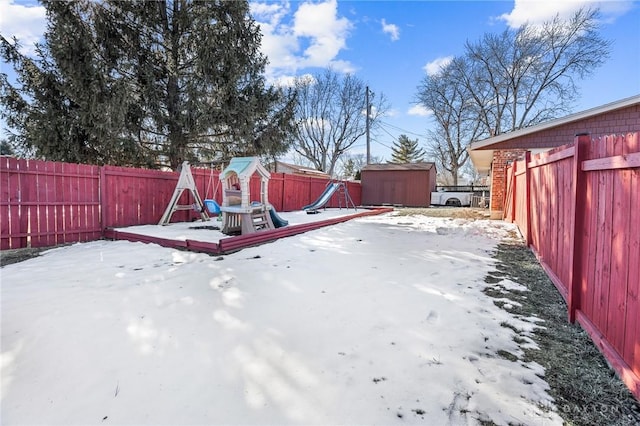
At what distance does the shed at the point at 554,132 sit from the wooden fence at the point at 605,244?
6.57 metres

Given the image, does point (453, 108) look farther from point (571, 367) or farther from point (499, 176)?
point (571, 367)

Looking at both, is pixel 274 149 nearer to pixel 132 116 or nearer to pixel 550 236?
pixel 132 116

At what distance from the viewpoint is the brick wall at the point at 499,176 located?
31.1 feet

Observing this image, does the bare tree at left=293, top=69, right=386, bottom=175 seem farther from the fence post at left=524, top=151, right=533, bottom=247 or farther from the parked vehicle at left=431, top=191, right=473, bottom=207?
the fence post at left=524, top=151, right=533, bottom=247

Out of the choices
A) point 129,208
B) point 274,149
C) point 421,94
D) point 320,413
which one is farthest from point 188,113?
point 421,94

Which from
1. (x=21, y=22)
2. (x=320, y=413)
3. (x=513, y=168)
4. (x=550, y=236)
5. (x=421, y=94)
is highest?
(x=421, y=94)

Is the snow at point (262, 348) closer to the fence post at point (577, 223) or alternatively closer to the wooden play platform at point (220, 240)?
the fence post at point (577, 223)

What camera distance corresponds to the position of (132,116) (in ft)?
30.0

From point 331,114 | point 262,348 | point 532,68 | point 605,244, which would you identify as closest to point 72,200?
point 262,348

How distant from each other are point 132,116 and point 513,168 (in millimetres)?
10686

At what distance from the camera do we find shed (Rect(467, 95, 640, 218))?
25.8 feet

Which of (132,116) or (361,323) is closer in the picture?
(361,323)

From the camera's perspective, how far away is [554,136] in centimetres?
896

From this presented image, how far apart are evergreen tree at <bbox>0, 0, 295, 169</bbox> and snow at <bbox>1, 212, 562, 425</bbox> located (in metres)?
6.30
